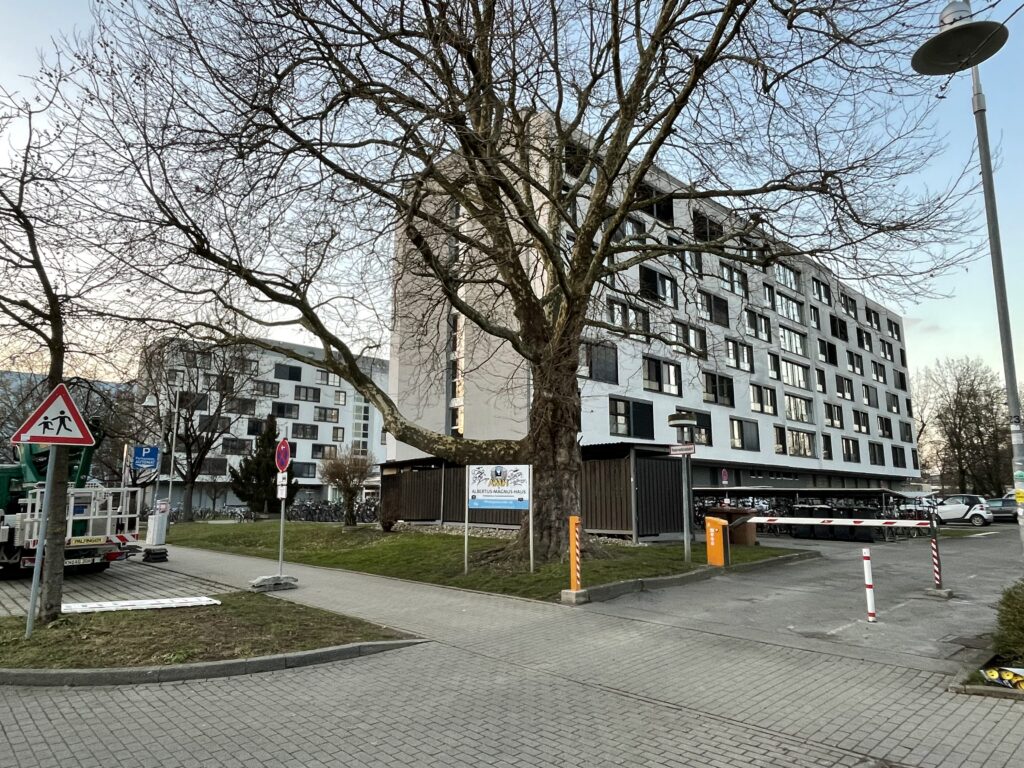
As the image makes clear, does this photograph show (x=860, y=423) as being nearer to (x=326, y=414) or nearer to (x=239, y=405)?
(x=239, y=405)

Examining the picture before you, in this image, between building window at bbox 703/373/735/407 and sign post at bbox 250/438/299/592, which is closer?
sign post at bbox 250/438/299/592

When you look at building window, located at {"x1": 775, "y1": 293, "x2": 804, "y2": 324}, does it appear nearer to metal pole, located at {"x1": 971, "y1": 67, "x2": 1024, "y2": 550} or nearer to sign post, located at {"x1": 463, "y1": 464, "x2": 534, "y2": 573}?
sign post, located at {"x1": 463, "y1": 464, "x2": 534, "y2": 573}

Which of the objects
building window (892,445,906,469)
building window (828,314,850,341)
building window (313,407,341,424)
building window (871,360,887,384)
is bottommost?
building window (892,445,906,469)

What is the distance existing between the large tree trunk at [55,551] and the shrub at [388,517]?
1660cm

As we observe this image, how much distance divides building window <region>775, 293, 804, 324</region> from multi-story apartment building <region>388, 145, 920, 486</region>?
107 millimetres

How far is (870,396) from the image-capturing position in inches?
2303

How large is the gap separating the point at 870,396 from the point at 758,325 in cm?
2212

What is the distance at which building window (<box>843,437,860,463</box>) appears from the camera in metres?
52.6

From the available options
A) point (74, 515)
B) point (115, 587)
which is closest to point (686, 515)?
point (115, 587)

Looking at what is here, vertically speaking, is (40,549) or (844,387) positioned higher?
(844,387)

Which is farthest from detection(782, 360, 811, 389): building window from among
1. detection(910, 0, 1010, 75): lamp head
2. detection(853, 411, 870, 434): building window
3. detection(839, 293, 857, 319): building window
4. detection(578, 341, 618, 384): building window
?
detection(910, 0, 1010, 75): lamp head

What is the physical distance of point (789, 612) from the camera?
9.34 metres

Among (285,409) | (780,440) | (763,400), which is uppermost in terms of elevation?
(285,409)

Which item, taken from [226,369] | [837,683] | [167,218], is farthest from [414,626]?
[226,369]
